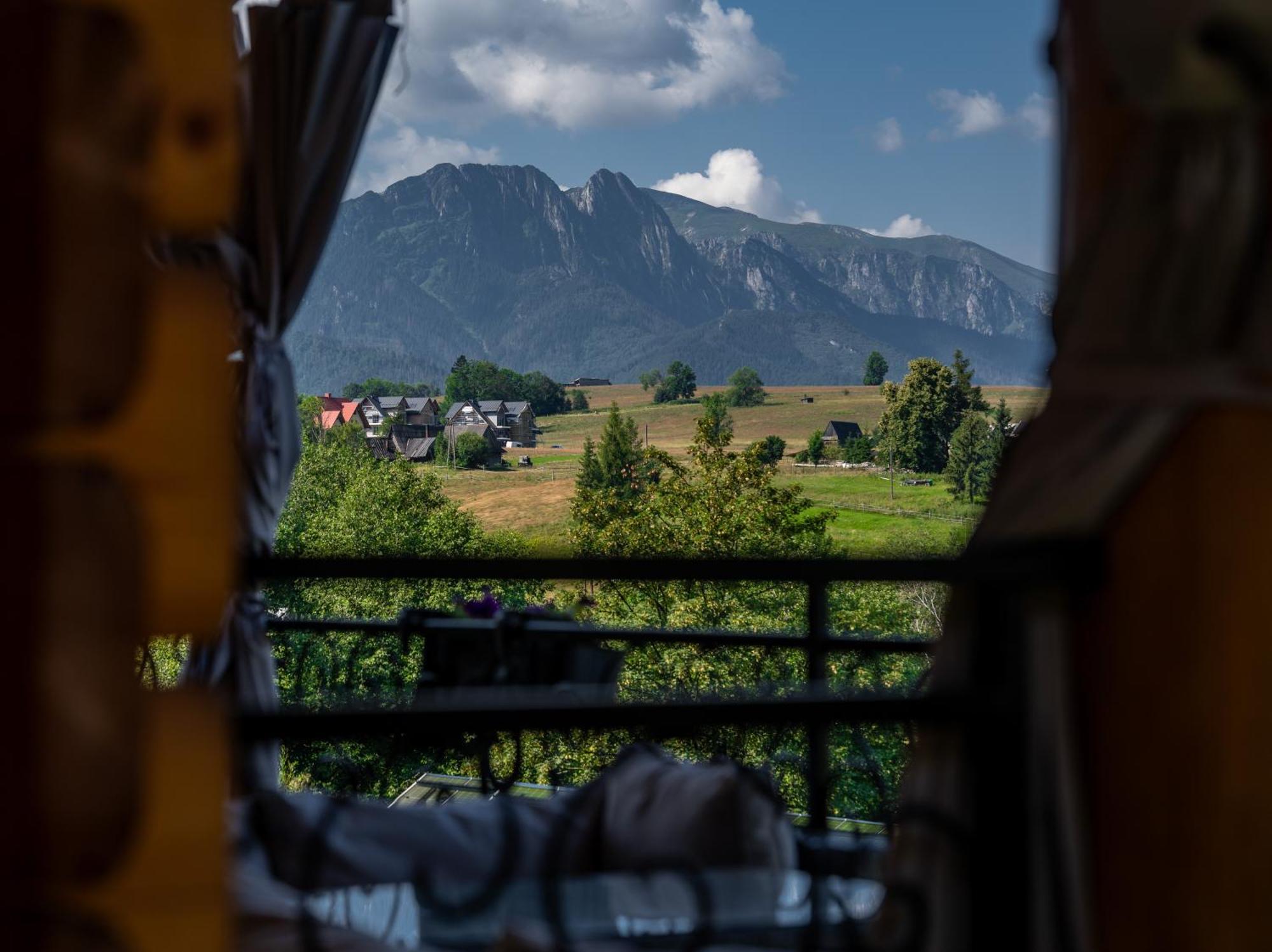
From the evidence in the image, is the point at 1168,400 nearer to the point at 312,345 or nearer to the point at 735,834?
the point at 735,834

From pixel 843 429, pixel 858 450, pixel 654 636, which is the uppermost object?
pixel 843 429

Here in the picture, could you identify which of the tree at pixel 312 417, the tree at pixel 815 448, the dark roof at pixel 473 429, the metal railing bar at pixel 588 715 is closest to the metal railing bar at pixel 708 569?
the metal railing bar at pixel 588 715

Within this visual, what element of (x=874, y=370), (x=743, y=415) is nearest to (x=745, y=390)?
(x=743, y=415)

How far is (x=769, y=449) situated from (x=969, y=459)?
8.45 feet

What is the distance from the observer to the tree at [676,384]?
1400 centimetres

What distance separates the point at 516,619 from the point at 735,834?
4.13 feet

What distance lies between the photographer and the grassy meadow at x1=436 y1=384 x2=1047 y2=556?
12.7 metres

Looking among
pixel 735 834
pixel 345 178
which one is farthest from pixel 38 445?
pixel 345 178

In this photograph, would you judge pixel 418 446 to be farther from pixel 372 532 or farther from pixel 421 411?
pixel 372 532

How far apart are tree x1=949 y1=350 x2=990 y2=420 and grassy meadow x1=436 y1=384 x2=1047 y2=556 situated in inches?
11.7

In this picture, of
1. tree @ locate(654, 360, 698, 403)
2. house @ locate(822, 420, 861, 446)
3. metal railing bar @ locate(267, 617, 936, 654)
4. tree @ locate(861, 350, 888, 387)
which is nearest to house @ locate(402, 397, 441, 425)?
tree @ locate(654, 360, 698, 403)

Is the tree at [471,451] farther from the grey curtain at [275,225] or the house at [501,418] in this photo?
the grey curtain at [275,225]

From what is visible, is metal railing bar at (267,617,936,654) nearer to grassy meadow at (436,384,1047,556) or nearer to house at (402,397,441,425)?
grassy meadow at (436,384,1047,556)

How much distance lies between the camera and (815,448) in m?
13.3
